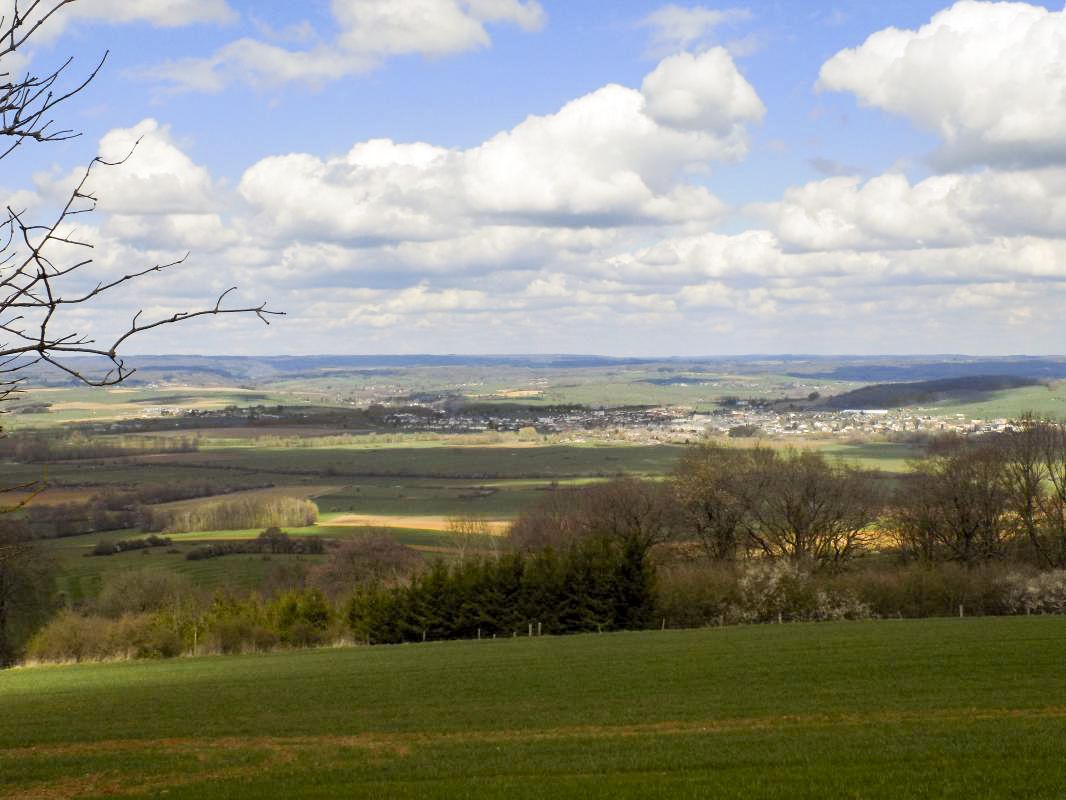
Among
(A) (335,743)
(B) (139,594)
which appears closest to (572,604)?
(B) (139,594)

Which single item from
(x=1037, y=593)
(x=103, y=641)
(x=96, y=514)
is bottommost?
(x=96, y=514)

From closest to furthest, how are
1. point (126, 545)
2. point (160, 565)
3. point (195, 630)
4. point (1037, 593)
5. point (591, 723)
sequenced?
point (591, 723) < point (1037, 593) < point (195, 630) < point (160, 565) < point (126, 545)

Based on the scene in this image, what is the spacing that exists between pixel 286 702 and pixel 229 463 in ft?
446

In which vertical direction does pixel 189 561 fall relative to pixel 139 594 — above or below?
below

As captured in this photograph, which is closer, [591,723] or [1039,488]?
[591,723]

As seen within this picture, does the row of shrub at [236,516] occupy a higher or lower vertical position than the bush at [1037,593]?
lower

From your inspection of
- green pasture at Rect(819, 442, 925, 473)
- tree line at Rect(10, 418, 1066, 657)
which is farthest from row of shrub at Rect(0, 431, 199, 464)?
green pasture at Rect(819, 442, 925, 473)

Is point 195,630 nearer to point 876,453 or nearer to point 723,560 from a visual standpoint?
point 723,560

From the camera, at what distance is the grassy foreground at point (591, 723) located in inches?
612

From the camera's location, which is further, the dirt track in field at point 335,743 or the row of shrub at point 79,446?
the row of shrub at point 79,446

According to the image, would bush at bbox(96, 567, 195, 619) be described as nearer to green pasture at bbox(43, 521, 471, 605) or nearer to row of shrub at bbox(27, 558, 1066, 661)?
green pasture at bbox(43, 521, 471, 605)

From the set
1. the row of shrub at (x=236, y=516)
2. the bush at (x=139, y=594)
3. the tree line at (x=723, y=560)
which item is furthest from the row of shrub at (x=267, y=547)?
the bush at (x=139, y=594)

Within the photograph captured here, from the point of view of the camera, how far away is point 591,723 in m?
22.1

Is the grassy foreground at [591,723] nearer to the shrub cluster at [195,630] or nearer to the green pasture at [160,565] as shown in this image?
the shrub cluster at [195,630]
